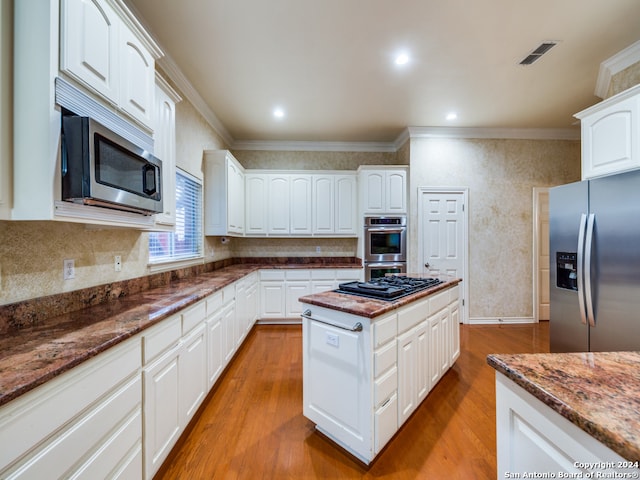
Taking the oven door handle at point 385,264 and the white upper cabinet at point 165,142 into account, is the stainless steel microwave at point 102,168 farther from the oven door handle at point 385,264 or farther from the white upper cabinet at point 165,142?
the oven door handle at point 385,264

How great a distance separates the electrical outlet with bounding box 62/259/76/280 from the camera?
1.47 meters

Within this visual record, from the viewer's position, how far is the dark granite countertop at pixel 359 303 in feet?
4.92

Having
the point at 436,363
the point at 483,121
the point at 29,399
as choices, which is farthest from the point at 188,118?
the point at 483,121

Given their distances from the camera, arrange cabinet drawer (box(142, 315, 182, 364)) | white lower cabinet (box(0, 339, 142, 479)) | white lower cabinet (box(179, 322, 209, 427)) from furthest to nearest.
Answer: white lower cabinet (box(179, 322, 209, 427))
cabinet drawer (box(142, 315, 182, 364))
white lower cabinet (box(0, 339, 142, 479))

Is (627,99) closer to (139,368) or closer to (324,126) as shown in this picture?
(324,126)

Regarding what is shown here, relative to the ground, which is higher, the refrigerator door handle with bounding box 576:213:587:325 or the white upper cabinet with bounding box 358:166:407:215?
the white upper cabinet with bounding box 358:166:407:215

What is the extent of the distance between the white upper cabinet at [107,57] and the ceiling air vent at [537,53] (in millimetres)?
3094

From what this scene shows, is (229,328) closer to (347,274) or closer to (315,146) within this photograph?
(347,274)

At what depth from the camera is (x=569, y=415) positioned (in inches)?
22.9

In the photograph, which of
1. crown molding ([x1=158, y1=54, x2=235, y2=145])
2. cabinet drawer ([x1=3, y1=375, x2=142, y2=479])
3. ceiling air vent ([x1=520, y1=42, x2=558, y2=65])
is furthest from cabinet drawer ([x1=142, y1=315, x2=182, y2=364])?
ceiling air vent ([x1=520, y1=42, x2=558, y2=65])

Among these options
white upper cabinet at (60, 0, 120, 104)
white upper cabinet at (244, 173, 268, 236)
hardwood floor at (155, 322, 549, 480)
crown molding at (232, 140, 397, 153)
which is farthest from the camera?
crown molding at (232, 140, 397, 153)

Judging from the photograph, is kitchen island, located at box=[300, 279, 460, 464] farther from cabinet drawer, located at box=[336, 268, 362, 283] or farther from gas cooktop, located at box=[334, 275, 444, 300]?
cabinet drawer, located at box=[336, 268, 362, 283]

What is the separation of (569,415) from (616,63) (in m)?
3.58

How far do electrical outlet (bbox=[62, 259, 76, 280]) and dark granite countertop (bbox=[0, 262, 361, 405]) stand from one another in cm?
17
